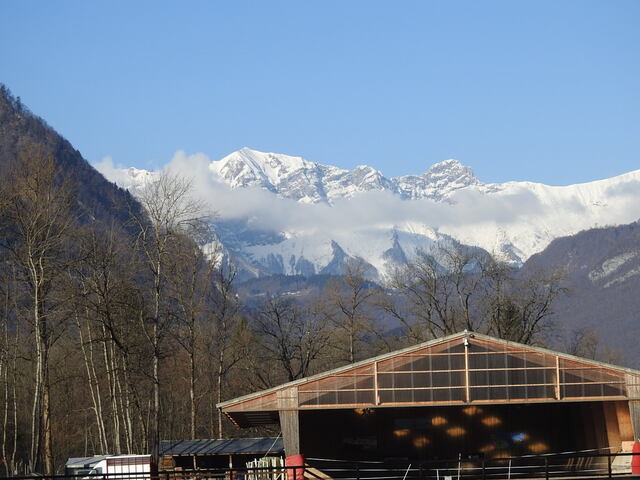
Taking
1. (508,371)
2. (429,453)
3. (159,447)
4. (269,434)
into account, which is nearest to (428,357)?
(508,371)

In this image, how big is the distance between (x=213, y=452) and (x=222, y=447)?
945 mm

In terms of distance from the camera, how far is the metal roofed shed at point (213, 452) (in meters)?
51.3

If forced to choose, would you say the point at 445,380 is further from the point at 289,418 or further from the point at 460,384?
the point at 289,418

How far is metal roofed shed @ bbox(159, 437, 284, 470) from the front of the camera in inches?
2020

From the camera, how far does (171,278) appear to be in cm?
5609

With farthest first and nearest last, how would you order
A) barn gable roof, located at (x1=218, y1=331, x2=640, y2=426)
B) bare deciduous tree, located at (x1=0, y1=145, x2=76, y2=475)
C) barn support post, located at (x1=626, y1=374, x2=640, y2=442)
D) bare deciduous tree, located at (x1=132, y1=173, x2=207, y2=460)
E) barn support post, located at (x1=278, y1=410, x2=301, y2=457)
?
bare deciduous tree, located at (x1=132, y1=173, x2=207, y2=460) < barn gable roof, located at (x1=218, y1=331, x2=640, y2=426) < barn support post, located at (x1=278, y1=410, x2=301, y2=457) < barn support post, located at (x1=626, y1=374, x2=640, y2=442) < bare deciduous tree, located at (x1=0, y1=145, x2=76, y2=475)

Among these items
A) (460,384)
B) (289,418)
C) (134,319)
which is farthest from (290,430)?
(134,319)

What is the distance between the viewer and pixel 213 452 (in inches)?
2021

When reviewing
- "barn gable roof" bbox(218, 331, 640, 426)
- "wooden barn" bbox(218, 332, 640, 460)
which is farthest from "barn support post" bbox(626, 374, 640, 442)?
"barn gable roof" bbox(218, 331, 640, 426)

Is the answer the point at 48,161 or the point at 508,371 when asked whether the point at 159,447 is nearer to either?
the point at 48,161

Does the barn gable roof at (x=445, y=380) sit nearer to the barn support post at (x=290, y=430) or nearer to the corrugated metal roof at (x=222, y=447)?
the barn support post at (x=290, y=430)

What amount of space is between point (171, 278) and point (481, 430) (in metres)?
18.1

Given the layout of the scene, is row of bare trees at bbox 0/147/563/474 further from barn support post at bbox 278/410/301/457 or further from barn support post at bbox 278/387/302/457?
barn support post at bbox 278/410/301/457

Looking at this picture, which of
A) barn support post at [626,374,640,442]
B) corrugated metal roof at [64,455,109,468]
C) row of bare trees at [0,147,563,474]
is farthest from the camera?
corrugated metal roof at [64,455,109,468]
